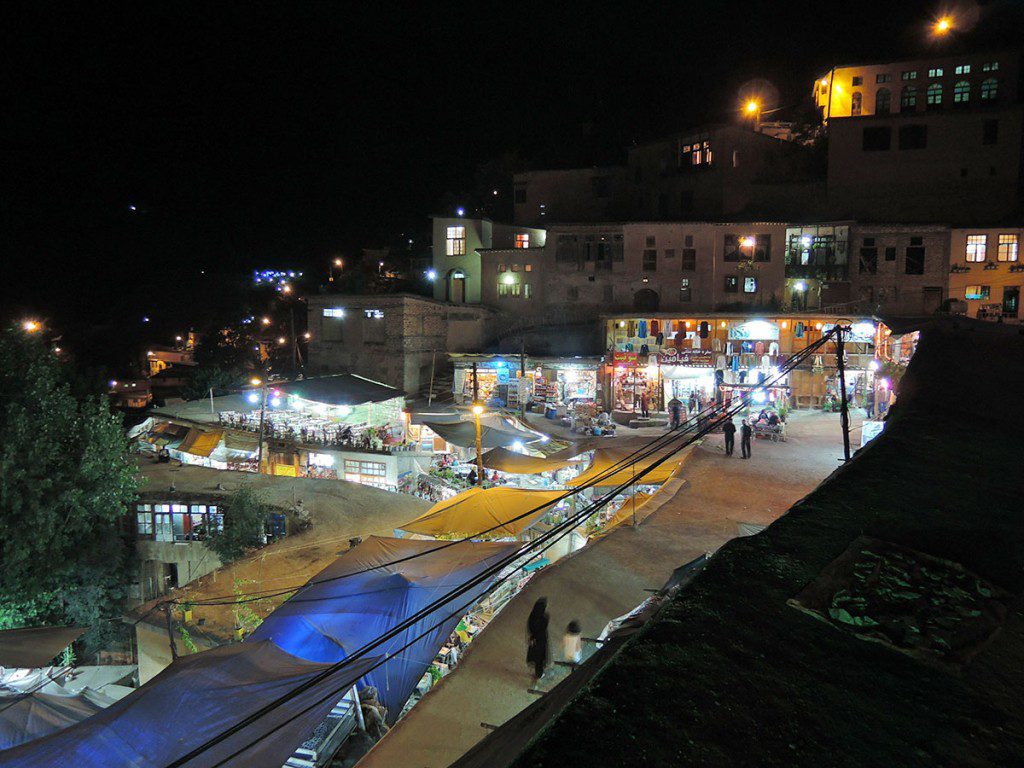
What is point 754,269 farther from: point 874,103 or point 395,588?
point 395,588

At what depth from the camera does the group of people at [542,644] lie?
262 inches

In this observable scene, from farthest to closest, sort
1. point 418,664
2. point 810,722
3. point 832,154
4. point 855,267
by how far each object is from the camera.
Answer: point 832,154 < point 855,267 < point 418,664 < point 810,722

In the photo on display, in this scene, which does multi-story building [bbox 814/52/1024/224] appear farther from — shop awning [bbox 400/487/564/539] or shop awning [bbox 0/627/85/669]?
shop awning [bbox 0/627/85/669]

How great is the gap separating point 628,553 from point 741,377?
1933 cm

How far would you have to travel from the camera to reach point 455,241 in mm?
37188

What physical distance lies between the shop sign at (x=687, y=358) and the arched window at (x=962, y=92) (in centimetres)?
2161

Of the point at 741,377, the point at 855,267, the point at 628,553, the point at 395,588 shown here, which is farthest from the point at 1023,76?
the point at 395,588

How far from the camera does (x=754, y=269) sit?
3166 cm

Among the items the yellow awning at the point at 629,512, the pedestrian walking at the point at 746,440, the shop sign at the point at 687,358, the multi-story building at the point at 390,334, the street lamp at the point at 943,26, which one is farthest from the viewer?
the street lamp at the point at 943,26

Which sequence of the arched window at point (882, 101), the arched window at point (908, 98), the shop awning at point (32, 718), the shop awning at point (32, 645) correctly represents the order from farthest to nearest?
the arched window at point (882, 101)
the arched window at point (908, 98)
the shop awning at point (32, 645)
the shop awning at point (32, 718)

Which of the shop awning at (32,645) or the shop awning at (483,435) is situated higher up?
the shop awning at (483,435)

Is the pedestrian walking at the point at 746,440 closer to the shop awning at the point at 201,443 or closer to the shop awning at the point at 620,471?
the shop awning at the point at 620,471

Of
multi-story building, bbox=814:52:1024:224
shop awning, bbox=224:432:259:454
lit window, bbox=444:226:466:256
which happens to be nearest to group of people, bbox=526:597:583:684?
shop awning, bbox=224:432:259:454

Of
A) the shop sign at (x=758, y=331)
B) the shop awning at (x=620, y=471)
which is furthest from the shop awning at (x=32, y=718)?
the shop sign at (x=758, y=331)
